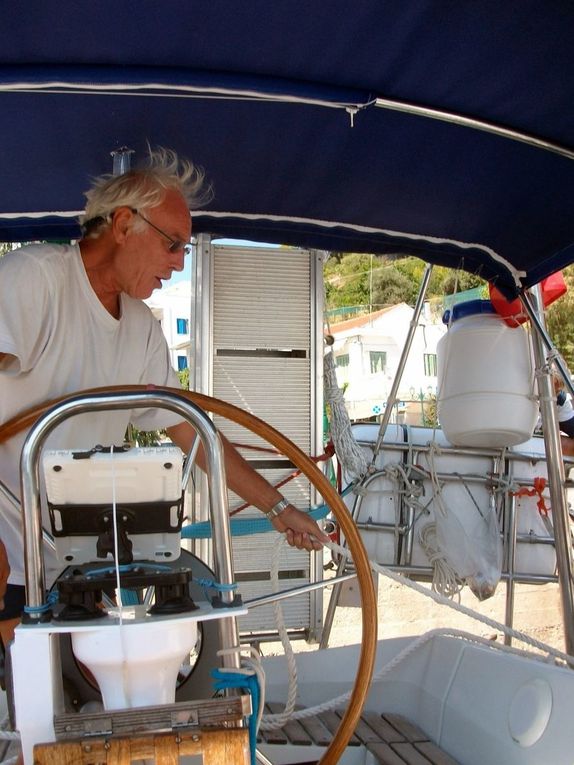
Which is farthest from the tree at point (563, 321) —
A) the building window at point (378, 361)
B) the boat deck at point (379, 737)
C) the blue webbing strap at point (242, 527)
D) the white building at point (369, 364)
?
the boat deck at point (379, 737)

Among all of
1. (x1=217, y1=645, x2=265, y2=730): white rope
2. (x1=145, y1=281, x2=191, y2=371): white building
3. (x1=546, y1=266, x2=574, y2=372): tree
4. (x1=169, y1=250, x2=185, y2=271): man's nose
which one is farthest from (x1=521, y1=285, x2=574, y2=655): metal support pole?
(x1=546, y1=266, x2=574, y2=372): tree

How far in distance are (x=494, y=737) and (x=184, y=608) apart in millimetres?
1159

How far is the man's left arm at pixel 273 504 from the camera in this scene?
1616mm

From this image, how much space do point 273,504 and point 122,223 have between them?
2.39ft

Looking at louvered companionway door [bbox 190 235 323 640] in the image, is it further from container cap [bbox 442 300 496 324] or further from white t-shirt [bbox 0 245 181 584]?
Answer: white t-shirt [bbox 0 245 181 584]

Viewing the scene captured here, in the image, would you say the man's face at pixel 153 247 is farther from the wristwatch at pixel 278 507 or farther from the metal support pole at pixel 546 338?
the metal support pole at pixel 546 338

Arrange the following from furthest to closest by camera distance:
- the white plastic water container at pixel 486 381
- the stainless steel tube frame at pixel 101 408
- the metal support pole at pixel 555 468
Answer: the white plastic water container at pixel 486 381 < the metal support pole at pixel 555 468 < the stainless steel tube frame at pixel 101 408

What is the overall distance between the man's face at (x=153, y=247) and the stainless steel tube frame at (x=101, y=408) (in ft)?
1.91

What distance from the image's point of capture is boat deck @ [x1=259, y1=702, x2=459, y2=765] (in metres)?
1.99

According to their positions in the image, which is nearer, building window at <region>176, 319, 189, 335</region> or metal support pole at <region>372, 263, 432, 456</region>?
metal support pole at <region>372, 263, 432, 456</region>

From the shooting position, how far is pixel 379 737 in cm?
211

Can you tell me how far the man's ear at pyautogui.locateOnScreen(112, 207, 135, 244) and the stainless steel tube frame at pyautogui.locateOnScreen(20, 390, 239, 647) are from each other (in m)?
0.63

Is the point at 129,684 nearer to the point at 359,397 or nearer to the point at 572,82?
the point at 572,82

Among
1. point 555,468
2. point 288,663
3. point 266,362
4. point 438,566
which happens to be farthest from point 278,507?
point 438,566
